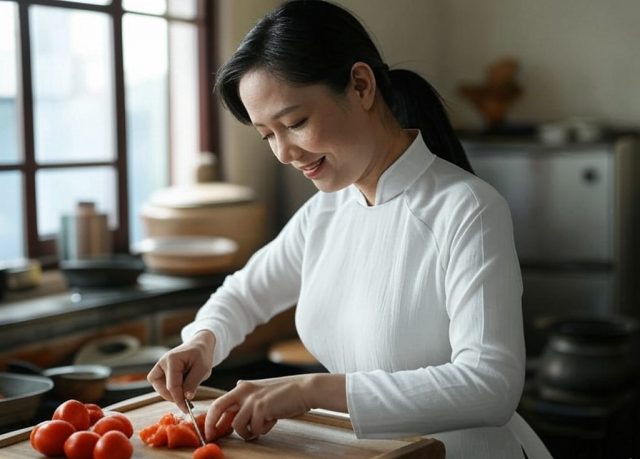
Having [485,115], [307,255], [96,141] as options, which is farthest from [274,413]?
[485,115]

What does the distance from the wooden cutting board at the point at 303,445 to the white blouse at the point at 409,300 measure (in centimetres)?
4

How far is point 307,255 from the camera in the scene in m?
1.79

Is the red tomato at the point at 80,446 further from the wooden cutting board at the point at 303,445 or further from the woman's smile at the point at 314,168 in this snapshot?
the woman's smile at the point at 314,168

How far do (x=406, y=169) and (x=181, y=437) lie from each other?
0.57 meters

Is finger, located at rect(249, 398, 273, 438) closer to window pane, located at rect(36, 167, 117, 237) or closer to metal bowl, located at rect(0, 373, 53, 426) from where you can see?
metal bowl, located at rect(0, 373, 53, 426)

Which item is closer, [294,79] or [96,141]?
[294,79]

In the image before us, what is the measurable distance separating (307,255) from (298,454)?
1.46ft

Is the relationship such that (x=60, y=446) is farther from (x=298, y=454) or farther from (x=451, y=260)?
(x=451, y=260)

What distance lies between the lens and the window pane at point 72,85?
3332 mm

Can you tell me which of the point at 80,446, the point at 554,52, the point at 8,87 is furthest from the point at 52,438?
the point at 554,52

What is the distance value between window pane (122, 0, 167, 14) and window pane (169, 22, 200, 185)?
5.1 inches

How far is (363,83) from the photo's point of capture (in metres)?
1.58

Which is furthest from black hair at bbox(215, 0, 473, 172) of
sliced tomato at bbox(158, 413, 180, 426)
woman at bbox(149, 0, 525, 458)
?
sliced tomato at bbox(158, 413, 180, 426)

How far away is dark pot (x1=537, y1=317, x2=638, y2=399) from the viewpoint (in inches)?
136
